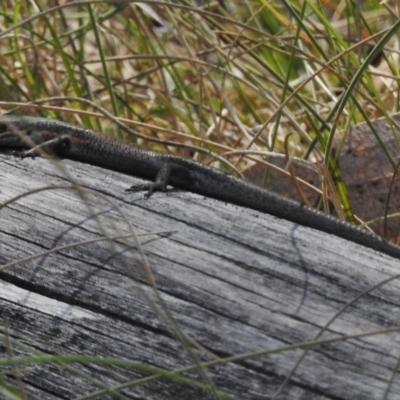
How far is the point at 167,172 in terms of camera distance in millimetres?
3639

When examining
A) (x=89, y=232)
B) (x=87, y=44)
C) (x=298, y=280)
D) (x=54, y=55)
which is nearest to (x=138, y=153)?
(x=54, y=55)

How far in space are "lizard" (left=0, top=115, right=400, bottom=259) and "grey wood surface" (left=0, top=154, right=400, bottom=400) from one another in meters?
0.21

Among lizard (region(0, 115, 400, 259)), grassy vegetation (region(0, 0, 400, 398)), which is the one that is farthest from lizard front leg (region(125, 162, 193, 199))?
grassy vegetation (region(0, 0, 400, 398))

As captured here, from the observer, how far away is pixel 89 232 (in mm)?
2703

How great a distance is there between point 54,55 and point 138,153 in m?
1.21

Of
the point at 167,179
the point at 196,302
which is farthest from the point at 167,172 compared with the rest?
the point at 196,302

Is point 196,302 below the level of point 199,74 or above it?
below

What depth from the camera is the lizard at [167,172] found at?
3000mm

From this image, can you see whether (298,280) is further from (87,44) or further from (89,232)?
(87,44)

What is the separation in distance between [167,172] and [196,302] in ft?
4.17

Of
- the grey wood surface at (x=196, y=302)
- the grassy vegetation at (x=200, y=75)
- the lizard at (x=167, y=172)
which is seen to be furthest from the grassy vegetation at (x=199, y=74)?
the grey wood surface at (x=196, y=302)

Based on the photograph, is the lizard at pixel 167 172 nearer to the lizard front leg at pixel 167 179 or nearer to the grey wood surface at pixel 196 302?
the lizard front leg at pixel 167 179

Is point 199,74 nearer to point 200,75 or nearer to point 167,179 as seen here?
point 200,75

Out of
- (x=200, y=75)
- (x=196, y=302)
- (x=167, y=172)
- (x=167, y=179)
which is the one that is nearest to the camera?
(x=196, y=302)
